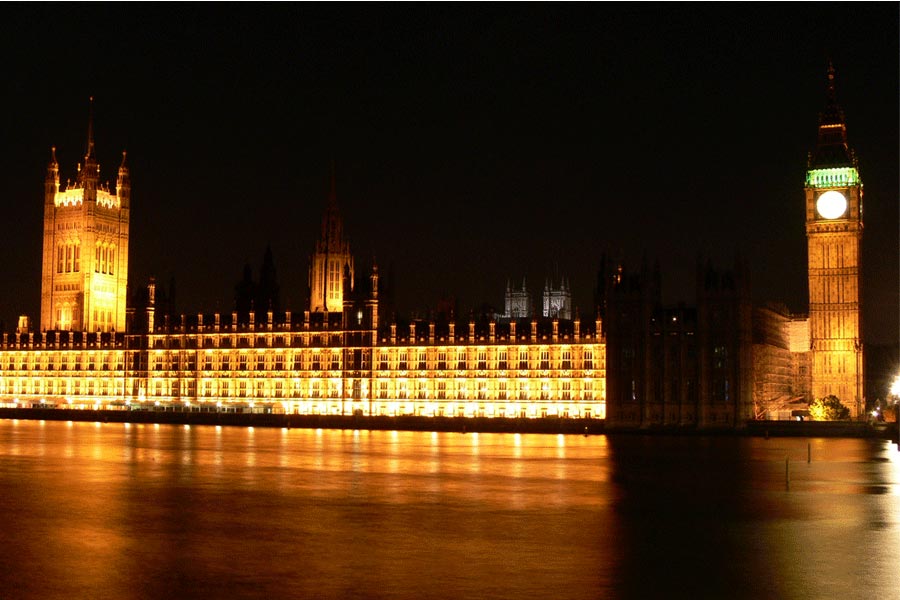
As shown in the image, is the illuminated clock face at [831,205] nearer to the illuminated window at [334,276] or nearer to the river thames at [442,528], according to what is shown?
the illuminated window at [334,276]

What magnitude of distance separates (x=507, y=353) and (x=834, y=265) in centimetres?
2871

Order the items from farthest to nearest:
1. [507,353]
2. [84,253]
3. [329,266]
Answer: [84,253], [329,266], [507,353]

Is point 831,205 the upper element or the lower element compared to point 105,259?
upper

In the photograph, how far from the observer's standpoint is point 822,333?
106688 mm

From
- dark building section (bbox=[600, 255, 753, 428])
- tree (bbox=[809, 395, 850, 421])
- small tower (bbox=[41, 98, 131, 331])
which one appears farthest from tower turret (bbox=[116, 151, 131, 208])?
tree (bbox=[809, 395, 850, 421])

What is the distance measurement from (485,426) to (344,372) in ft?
71.7

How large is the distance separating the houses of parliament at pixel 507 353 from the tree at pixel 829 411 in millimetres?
4961

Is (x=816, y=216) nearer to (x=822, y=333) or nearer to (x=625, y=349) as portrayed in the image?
(x=822, y=333)

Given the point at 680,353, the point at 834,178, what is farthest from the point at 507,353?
the point at 834,178

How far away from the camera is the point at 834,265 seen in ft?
352

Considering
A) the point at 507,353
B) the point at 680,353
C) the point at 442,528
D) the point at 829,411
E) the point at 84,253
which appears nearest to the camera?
the point at 442,528

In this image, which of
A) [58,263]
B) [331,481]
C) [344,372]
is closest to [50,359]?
[58,263]

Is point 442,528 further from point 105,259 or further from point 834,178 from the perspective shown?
point 105,259

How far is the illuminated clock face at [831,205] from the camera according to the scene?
10725 cm
